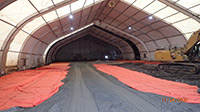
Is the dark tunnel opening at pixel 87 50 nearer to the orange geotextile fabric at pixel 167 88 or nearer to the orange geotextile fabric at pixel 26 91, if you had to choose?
the orange geotextile fabric at pixel 26 91

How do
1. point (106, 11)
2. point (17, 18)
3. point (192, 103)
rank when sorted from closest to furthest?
point (192, 103) < point (17, 18) < point (106, 11)

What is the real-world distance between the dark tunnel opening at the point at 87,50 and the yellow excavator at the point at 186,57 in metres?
27.9

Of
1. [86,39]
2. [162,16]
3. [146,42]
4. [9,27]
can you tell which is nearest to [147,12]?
[162,16]

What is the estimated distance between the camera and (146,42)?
909 inches

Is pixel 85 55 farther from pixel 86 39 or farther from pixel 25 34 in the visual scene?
pixel 25 34

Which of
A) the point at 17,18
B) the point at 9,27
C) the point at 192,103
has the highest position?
the point at 17,18

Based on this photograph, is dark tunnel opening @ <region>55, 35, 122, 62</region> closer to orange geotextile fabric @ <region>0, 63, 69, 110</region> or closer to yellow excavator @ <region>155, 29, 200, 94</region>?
yellow excavator @ <region>155, 29, 200, 94</region>

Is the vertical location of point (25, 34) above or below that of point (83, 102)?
above

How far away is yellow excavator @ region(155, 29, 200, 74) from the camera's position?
807 centimetres

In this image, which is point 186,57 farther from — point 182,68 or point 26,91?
point 26,91

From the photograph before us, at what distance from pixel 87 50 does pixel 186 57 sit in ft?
111

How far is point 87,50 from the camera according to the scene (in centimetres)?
4019

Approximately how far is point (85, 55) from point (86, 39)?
6662 millimetres

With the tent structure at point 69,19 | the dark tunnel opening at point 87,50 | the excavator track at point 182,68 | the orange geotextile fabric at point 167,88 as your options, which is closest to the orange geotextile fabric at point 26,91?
the orange geotextile fabric at point 167,88
